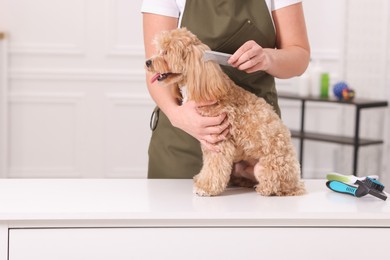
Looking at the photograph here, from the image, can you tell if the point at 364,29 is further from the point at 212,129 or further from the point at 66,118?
the point at 212,129

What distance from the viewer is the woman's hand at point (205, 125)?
5.57 ft

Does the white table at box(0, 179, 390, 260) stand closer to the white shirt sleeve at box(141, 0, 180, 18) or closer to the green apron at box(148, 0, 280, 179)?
the green apron at box(148, 0, 280, 179)

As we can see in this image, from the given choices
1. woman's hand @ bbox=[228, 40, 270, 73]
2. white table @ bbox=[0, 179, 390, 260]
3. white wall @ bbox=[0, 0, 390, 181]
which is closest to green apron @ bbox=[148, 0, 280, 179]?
woman's hand @ bbox=[228, 40, 270, 73]

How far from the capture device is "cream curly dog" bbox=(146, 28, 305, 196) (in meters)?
1.64

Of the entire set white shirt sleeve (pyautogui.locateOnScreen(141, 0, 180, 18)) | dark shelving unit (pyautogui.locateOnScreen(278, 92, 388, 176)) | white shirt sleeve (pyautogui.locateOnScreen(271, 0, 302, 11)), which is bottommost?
dark shelving unit (pyautogui.locateOnScreen(278, 92, 388, 176))

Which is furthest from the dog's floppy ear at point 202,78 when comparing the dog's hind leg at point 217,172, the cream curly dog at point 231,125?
the dog's hind leg at point 217,172

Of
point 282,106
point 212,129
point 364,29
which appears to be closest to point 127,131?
point 282,106

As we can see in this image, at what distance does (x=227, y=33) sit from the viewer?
6.46 feet

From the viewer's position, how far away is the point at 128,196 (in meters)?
1.67

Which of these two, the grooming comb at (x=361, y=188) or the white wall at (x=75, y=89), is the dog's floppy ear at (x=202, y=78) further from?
the white wall at (x=75, y=89)

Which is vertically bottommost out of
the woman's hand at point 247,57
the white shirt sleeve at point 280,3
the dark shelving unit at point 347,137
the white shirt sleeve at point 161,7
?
the dark shelving unit at point 347,137
